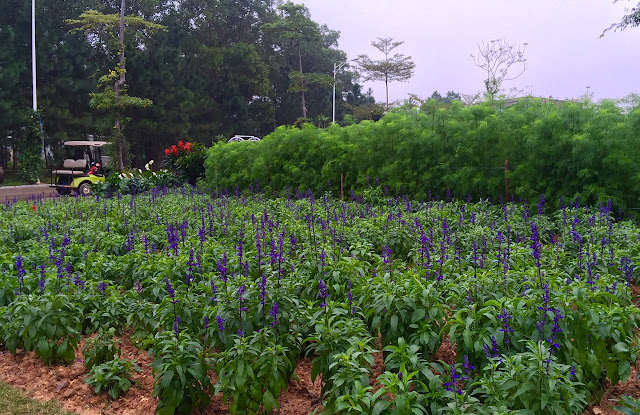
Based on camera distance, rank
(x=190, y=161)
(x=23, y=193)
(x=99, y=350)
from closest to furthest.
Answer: (x=99, y=350), (x=190, y=161), (x=23, y=193)

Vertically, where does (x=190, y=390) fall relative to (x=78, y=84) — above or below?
below

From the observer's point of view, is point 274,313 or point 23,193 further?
point 23,193

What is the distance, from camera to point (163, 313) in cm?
365

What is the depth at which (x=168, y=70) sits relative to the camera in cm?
3359

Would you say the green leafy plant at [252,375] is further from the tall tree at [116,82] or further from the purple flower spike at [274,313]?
the tall tree at [116,82]

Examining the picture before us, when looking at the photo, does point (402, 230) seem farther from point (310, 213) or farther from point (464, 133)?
point (464, 133)

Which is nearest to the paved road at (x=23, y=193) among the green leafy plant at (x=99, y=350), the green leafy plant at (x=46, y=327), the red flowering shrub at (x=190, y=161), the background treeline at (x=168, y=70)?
the red flowering shrub at (x=190, y=161)

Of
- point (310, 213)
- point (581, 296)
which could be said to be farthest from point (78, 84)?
point (581, 296)

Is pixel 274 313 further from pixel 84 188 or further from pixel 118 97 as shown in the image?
pixel 118 97

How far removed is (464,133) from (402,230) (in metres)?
3.37

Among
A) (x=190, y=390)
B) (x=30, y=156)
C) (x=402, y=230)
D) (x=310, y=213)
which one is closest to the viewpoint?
(x=190, y=390)

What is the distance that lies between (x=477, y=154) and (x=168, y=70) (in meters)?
28.5

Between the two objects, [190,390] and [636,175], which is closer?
[190,390]

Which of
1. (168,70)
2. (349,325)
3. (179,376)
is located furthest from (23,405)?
(168,70)
